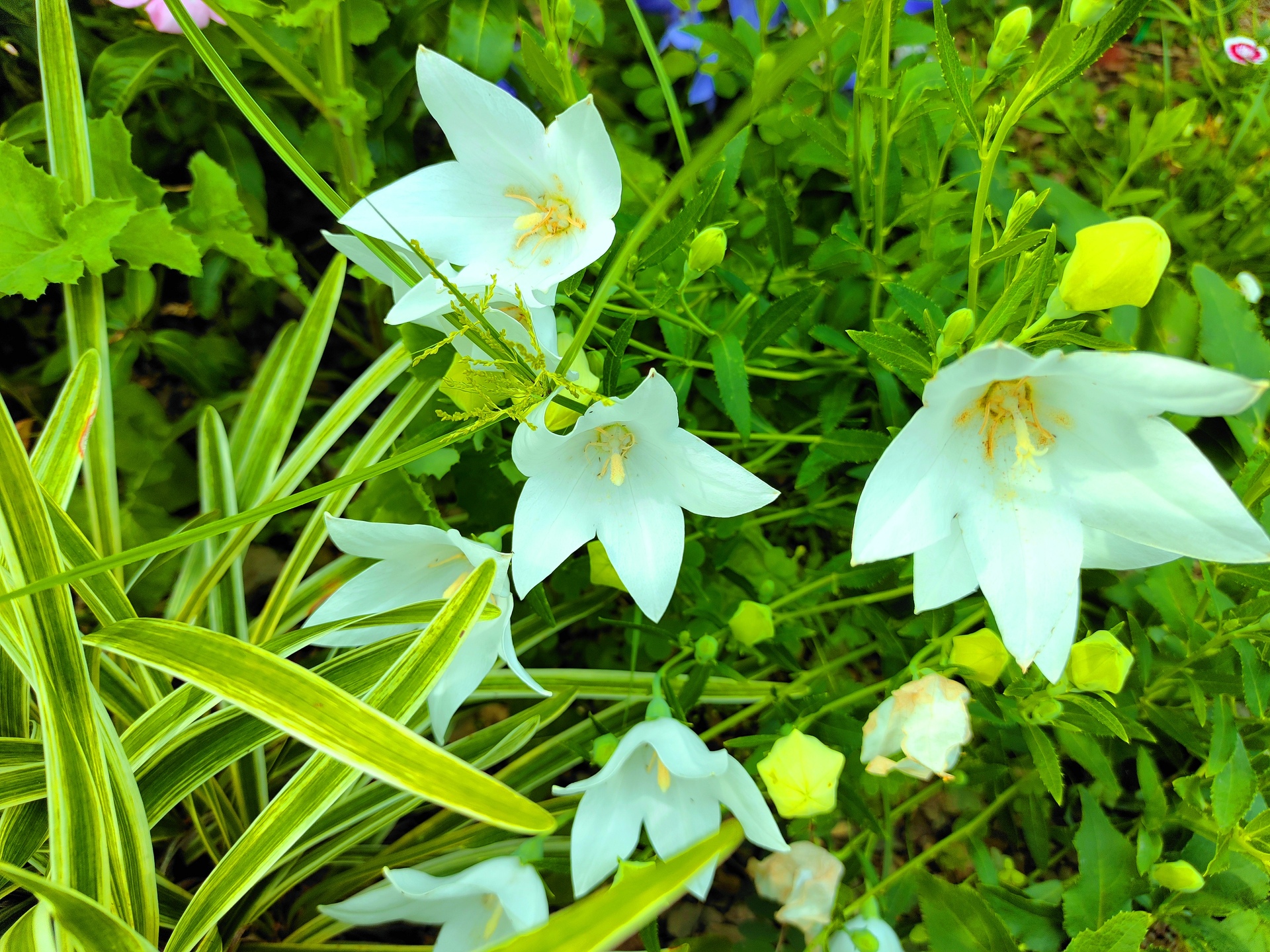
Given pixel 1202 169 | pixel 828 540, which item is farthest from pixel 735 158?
pixel 1202 169

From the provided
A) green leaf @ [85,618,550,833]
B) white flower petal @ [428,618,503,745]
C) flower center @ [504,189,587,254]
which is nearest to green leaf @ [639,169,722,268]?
flower center @ [504,189,587,254]

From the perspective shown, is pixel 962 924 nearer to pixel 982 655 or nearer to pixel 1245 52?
pixel 982 655

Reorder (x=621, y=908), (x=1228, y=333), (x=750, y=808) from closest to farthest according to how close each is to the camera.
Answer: (x=621, y=908) < (x=750, y=808) < (x=1228, y=333)

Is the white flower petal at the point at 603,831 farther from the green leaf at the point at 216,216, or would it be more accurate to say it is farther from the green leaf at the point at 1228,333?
the green leaf at the point at 1228,333

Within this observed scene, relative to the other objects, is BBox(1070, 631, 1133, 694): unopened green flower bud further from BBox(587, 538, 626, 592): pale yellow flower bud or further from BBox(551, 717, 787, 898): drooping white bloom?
BBox(587, 538, 626, 592): pale yellow flower bud

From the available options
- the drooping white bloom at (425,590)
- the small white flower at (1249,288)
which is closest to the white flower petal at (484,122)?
the drooping white bloom at (425,590)

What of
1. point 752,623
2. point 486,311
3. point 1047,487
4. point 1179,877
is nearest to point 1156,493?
point 1047,487
